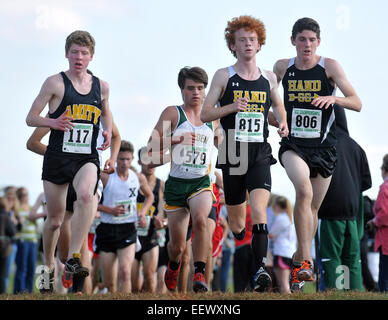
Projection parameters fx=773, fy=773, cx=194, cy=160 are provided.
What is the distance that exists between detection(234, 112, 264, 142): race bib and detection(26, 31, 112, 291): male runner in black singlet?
154 centimetres

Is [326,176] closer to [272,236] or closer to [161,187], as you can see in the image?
[161,187]

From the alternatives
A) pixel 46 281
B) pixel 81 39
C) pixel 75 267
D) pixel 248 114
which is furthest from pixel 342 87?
pixel 46 281

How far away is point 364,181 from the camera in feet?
34.7

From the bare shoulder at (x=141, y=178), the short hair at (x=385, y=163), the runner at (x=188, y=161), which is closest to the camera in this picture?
the runner at (x=188, y=161)

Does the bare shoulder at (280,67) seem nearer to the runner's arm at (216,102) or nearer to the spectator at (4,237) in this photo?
the runner's arm at (216,102)

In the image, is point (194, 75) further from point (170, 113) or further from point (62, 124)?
point (62, 124)

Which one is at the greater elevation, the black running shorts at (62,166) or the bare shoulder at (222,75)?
the bare shoulder at (222,75)

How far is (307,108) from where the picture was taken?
8945 millimetres

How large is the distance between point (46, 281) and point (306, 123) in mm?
3830

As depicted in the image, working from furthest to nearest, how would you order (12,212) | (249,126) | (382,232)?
(12,212), (382,232), (249,126)

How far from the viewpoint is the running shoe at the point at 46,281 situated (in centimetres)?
975

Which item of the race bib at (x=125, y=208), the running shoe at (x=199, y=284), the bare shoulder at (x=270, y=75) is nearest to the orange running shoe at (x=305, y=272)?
the running shoe at (x=199, y=284)

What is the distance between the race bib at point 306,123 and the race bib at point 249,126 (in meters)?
0.47
